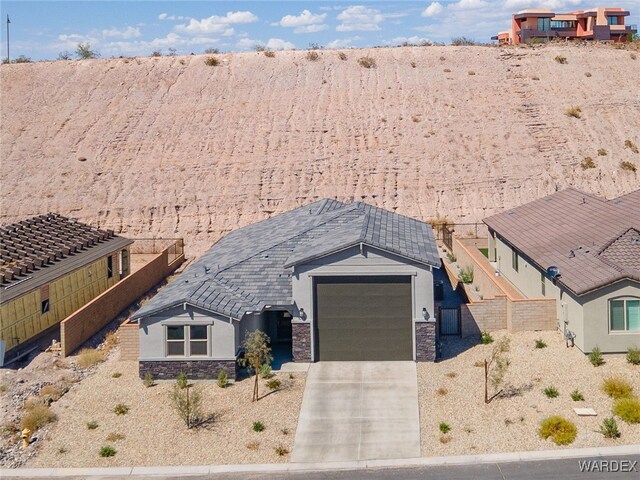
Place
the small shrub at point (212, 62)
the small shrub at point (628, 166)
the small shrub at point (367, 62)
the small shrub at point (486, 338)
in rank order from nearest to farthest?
the small shrub at point (486, 338) < the small shrub at point (628, 166) < the small shrub at point (367, 62) < the small shrub at point (212, 62)

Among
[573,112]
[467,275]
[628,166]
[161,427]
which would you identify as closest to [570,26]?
[573,112]

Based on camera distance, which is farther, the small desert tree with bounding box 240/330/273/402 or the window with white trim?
the window with white trim

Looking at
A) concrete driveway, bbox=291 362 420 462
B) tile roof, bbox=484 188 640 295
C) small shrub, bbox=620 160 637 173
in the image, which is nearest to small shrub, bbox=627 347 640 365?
tile roof, bbox=484 188 640 295

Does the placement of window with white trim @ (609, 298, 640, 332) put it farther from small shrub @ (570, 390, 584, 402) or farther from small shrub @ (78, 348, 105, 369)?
small shrub @ (78, 348, 105, 369)

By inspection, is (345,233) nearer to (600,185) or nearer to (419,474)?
(419,474)

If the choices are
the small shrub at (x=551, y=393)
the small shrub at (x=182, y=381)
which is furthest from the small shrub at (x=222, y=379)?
the small shrub at (x=551, y=393)

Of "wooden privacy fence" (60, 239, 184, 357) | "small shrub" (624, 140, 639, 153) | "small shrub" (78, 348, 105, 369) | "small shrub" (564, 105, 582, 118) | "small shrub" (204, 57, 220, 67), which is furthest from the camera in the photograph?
"small shrub" (204, 57, 220, 67)

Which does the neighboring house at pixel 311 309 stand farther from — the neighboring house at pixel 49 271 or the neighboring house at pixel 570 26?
the neighboring house at pixel 570 26
